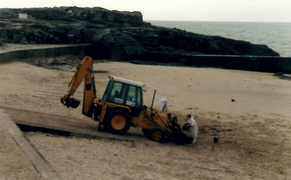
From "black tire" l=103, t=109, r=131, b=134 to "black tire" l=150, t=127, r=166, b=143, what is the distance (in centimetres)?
76

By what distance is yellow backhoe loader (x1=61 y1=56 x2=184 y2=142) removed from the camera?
1012 cm

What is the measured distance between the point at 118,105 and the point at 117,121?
50cm

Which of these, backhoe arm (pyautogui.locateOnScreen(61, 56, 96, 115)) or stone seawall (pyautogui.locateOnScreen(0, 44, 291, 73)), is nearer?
backhoe arm (pyautogui.locateOnScreen(61, 56, 96, 115))

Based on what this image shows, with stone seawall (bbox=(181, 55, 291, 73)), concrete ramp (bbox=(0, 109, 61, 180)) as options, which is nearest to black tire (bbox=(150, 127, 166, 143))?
concrete ramp (bbox=(0, 109, 61, 180))

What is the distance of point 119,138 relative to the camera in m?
9.87

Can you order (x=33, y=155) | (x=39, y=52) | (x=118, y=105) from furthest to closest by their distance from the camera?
1. (x=39, y=52)
2. (x=118, y=105)
3. (x=33, y=155)

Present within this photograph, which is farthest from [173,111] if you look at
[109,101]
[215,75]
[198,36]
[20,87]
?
[198,36]

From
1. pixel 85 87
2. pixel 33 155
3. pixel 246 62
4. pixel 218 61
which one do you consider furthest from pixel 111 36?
pixel 33 155

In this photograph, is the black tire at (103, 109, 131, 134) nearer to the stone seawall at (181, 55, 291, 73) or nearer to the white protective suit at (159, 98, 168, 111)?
the white protective suit at (159, 98, 168, 111)

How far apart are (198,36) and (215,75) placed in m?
11.5

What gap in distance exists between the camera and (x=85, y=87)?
33.9ft

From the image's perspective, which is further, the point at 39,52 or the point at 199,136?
the point at 39,52

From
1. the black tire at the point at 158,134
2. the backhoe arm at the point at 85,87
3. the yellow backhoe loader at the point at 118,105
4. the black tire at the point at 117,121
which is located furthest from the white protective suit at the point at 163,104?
the backhoe arm at the point at 85,87

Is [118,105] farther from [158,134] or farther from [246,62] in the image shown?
[246,62]
